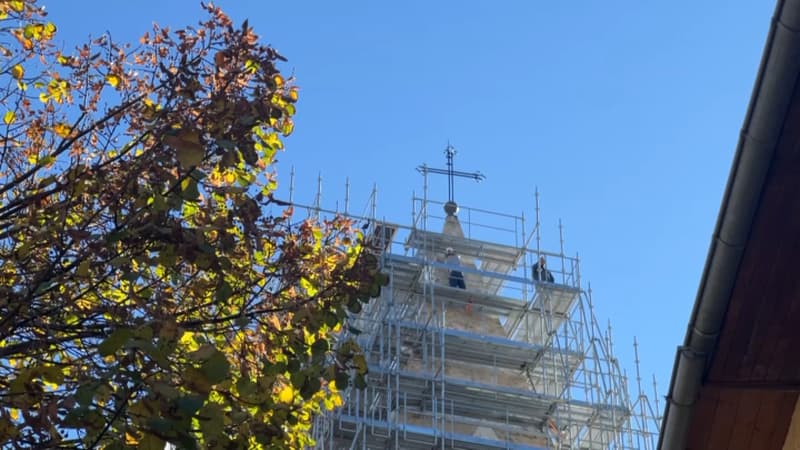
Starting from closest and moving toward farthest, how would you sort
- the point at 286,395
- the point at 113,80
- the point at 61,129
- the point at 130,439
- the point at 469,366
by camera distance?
the point at 130,439
the point at 286,395
the point at 113,80
the point at 61,129
the point at 469,366

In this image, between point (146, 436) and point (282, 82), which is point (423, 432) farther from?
point (146, 436)

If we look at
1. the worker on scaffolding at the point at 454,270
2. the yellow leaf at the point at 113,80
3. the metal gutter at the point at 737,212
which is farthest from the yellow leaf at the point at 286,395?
the worker on scaffolding at the point at 454,270

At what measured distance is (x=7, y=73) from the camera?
879cm

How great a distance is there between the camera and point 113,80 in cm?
857

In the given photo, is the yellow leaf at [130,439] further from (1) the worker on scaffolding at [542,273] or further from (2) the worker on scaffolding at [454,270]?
(1) the worker on scaffolding at [542,273]

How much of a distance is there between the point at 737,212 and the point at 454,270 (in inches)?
687

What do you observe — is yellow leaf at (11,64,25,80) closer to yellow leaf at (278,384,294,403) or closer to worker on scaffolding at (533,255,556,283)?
yellow leaf at (278,384,294,403)

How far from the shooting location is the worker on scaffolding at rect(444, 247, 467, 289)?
23.9m

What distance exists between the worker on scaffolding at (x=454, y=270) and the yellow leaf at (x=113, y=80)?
1532 centimetres

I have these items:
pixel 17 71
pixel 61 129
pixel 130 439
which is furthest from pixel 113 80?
pixel 130 439

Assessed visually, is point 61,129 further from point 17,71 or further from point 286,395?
point 286,395

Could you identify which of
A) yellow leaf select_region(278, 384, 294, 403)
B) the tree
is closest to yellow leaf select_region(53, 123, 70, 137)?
the tree

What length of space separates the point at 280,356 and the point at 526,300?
1718 cm

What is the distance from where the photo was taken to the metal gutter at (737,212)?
19.2ft
